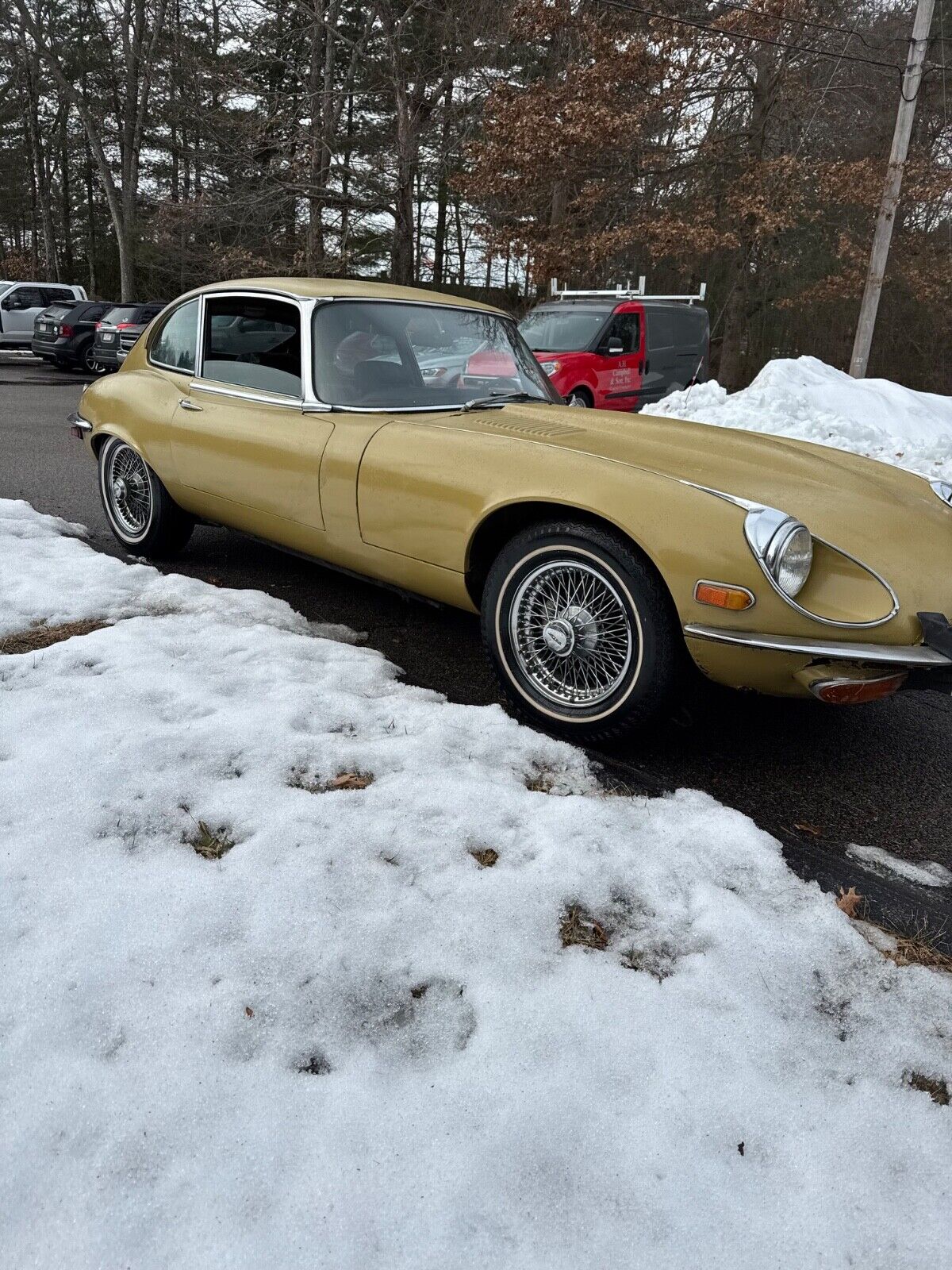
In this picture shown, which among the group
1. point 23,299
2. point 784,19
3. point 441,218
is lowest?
point 23,299

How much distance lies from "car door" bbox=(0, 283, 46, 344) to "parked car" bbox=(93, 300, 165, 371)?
17.6 ft

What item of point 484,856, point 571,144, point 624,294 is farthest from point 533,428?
point 571,144

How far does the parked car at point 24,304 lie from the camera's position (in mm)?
22609

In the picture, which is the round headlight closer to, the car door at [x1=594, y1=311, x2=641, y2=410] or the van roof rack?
the car door at [x1=594, y1=311, x2=641, y2=410]

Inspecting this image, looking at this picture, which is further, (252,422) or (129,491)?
(129,491)

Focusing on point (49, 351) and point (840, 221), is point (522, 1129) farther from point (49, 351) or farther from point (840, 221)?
point (840, 221)

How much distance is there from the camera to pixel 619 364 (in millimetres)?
12016

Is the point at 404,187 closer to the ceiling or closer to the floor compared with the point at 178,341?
closer to the ceiling

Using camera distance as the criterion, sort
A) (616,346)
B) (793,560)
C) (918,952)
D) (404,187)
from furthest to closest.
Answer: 1. (404,187)
2. (616,346)
3. (793,560)
4. (918,952)

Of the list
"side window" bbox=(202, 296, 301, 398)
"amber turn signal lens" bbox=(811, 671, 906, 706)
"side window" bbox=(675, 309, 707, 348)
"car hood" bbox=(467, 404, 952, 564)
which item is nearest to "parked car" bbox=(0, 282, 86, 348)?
"side window" bbox=(675, 309, 707, 348)

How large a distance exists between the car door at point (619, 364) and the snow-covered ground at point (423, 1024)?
9678 millimetres

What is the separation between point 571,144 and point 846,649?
17525mm

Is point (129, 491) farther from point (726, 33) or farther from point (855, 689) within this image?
point (726, 33)

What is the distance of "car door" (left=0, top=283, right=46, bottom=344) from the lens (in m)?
22.6
